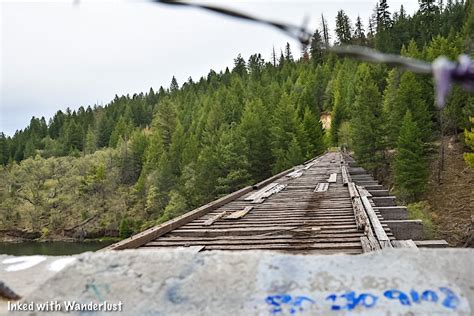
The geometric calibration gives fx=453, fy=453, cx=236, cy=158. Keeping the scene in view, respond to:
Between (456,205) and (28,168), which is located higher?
(28,168)

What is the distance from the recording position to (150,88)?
14575 centimetres

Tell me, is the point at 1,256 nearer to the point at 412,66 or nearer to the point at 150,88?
the point at 412,66

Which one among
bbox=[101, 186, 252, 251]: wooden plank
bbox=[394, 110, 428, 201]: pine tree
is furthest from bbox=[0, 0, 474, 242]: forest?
bbox=[101, 186, 252, 251]: wooden plank

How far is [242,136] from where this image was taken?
42.4m

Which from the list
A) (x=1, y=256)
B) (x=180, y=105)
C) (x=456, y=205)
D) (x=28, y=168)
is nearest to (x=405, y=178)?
(x=456, y=205)

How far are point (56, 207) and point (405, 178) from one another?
55.0 metres

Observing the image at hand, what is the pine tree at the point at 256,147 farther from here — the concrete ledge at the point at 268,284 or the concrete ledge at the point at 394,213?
the concrete ledge at the point at 268,284

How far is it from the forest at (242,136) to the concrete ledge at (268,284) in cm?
100

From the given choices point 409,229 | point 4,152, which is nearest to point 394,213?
point 409,229

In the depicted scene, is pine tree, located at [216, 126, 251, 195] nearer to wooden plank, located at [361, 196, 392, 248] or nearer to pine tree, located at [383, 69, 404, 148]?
pine tree, located at [383, 69, 404, 148]

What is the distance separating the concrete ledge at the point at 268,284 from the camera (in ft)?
6.21

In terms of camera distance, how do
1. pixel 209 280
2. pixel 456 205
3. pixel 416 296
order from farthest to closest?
pixel 456 205
pixel 209 280
pixel 416 296

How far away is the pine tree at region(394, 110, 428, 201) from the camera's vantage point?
37062 millimetres

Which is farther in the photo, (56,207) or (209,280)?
(56,207)
